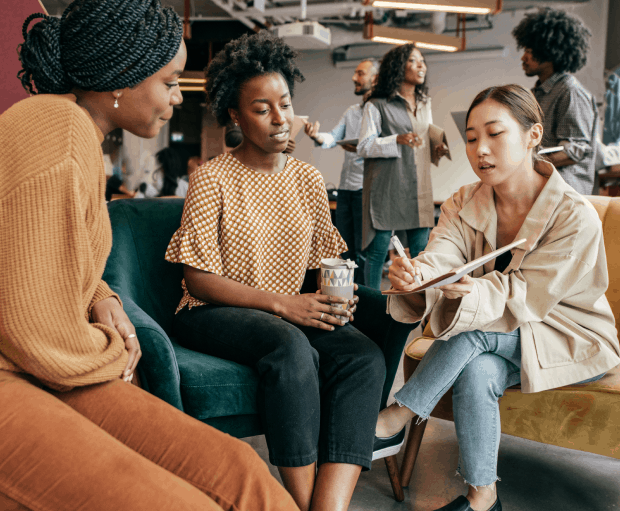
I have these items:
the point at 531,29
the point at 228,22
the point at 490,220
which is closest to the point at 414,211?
the point at 531,29

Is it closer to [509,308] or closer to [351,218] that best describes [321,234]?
[509,308]

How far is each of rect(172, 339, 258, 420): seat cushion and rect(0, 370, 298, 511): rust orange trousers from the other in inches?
17.0

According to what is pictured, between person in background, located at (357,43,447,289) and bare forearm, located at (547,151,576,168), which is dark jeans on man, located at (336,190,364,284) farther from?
bare forearm, located at (547,151,576,168)

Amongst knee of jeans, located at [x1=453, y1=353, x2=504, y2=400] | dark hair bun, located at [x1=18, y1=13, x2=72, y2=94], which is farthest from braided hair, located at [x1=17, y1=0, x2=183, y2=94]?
knee of jeans, located at [x1=453, y1=353, x2=504, y2=400]

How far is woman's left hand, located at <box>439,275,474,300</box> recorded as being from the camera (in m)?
1.44

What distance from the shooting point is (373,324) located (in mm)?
1794

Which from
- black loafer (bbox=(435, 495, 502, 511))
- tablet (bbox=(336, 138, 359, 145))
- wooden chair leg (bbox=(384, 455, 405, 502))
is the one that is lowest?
wooden chair leg (bbox=(384, 455, 405, 502))

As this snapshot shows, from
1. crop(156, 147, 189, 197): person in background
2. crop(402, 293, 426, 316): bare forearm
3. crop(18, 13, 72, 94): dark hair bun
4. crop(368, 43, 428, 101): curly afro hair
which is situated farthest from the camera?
→ crop(156, 147, 189, 197): person in background

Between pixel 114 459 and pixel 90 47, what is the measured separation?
77cm

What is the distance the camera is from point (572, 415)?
156 cm

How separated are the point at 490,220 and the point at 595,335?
0.44m

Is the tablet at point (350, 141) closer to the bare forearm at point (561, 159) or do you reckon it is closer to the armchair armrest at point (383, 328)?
the bare forearm at point (561, 159)

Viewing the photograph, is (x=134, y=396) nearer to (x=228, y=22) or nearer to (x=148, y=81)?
(x=148, y=81)

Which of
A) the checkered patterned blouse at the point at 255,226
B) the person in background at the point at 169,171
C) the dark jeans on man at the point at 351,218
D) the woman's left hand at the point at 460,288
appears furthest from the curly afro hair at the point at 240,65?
the person in background at the point at 169,171
